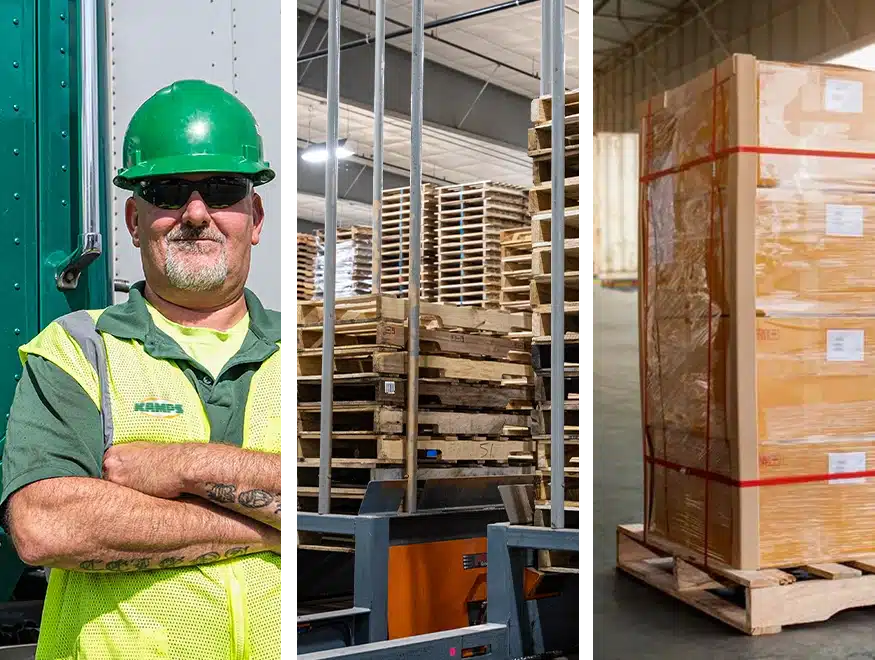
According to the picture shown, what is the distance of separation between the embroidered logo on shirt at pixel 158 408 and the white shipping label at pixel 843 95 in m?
3.11

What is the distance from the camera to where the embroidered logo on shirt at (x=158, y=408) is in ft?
6.53

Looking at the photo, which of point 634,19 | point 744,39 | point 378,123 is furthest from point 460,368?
point 634,19

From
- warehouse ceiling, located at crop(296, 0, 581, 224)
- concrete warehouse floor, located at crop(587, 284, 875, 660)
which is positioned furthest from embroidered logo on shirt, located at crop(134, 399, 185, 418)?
warehouse ceiling, located at crop(296, 0, 581, 224)

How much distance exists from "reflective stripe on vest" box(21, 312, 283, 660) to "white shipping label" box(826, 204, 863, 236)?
2871 millimetres

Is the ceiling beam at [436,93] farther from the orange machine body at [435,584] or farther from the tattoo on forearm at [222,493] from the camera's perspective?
the tattoo on forearm at [222,493]

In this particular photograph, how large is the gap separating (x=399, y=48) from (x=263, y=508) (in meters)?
12.6

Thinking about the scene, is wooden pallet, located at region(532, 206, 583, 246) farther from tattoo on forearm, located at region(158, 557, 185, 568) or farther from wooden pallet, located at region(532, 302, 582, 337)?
tattoo on forearm, located at region(158, 557, 185, 568)

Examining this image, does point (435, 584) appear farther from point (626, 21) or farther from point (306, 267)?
point (306, 267)

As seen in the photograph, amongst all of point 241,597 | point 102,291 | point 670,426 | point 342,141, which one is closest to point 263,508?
point 241,597

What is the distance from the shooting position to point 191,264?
2033mm

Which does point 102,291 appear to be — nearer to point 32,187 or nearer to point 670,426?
point 32,187

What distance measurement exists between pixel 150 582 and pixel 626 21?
8.06 ft

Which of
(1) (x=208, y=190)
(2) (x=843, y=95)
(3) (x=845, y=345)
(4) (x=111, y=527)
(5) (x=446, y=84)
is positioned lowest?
(4) (x=111, y=527)

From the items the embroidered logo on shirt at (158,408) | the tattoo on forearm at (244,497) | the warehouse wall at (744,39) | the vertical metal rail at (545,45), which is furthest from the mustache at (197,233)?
the vertical metal rail at (545,45)
